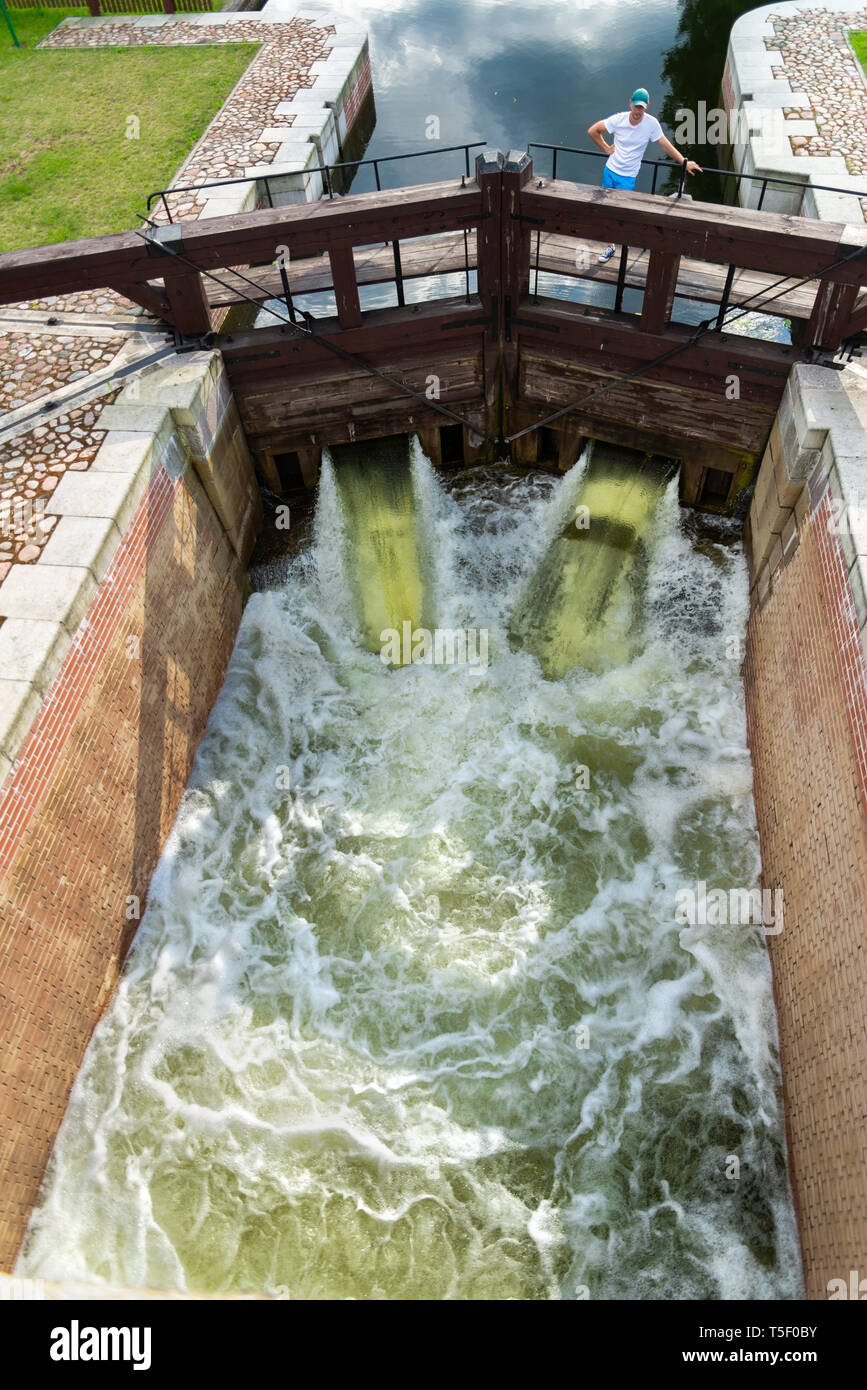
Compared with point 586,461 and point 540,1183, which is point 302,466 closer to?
point 586,461

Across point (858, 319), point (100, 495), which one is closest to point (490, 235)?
point (858, 319)

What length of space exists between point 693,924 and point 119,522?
251 inches

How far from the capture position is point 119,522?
782 centimetres

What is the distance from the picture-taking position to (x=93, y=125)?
14.8 metres

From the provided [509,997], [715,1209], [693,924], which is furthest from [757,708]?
[715,1209]

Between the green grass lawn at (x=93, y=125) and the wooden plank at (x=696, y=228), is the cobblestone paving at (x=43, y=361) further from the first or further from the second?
the wooden plank at (x=696, y=228)

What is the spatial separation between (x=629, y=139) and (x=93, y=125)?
10.1 m

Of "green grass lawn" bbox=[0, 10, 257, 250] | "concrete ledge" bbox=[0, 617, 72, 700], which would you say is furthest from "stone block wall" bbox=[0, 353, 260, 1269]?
"green grass lawn" bbox=[0, 10, 257, 250]

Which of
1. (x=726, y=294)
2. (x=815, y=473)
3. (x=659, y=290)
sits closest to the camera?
(x=815, y=473)

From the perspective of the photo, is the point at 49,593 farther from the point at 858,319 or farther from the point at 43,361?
the point at 858,319

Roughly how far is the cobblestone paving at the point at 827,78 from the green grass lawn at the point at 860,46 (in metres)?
0.11

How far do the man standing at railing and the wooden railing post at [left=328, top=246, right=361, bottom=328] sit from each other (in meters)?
2.93

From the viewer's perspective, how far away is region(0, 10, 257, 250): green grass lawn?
1285cm

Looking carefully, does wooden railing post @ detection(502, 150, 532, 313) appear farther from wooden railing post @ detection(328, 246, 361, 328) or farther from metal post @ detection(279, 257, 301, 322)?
metal post @ detection(279, 257, 301, 322)
